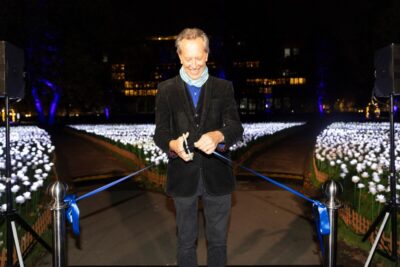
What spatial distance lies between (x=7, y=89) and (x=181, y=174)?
2.44 m

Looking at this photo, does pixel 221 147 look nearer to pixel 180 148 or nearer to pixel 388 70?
pixel 180 148

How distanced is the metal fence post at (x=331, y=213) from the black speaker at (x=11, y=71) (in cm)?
333

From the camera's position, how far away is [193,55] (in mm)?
3150

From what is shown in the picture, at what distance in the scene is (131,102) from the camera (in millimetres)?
138500

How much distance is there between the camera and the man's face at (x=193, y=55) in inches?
124

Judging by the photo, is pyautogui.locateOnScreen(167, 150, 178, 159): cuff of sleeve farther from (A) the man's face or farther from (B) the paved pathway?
(B) the paved pathway

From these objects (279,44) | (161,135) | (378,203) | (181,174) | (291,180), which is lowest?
(291,180)

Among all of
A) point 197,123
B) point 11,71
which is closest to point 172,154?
point 197,123

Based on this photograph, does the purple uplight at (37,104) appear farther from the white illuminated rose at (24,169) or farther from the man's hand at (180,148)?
the man's hand at (180,148)

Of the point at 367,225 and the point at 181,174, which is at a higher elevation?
the point at 181,174

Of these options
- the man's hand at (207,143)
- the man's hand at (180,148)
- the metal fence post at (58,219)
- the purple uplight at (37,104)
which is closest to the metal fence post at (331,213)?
the man's hand at (207,143)

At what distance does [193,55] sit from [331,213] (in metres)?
1.51

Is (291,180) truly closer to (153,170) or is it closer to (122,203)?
(153,170)

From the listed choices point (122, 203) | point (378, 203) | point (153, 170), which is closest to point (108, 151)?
point (153, 170)
